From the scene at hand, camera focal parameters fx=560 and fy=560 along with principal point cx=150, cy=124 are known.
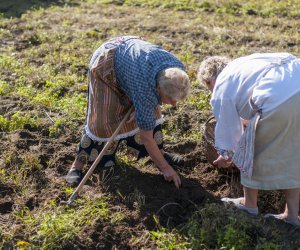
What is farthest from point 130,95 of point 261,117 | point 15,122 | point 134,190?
point 15,122

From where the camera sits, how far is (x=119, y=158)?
5246mm

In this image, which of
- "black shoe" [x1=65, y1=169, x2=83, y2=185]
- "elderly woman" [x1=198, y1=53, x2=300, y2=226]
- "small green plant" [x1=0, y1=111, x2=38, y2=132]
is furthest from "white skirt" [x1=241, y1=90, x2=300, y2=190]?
"small green plant" [x1=0, y1=111, x2=38, y2=132]

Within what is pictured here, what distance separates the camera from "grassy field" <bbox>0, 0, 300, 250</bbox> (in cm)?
407

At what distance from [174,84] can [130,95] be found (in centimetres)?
50

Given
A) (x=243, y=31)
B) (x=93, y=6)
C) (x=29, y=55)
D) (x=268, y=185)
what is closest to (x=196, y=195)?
(x=268, y=185)

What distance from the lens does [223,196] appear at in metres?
4.66

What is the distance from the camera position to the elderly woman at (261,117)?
376cm

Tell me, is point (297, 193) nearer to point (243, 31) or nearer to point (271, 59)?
point (271, 59)

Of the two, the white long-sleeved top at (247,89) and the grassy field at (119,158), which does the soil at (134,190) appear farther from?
the white long-sleeved top at (247,89)

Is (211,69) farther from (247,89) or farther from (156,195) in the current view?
(156,195)

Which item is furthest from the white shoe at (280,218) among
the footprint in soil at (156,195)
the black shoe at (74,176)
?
the black shoe at (74,176)

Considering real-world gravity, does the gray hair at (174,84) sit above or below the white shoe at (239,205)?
above

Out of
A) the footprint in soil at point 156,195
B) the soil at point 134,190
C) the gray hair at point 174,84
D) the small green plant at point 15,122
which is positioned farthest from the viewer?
the small green plant at point 15,122

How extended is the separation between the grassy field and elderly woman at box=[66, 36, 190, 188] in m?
0.25
